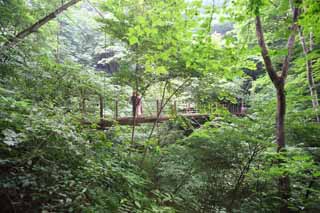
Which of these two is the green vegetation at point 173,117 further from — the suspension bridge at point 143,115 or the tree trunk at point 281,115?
the suspension bridge at point 143,115

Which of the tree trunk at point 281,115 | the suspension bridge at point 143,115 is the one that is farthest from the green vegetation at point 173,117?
the suspension bridge at point 143,115

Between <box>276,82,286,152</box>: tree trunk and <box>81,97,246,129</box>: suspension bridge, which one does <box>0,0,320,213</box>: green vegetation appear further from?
<box>81,97,246,129</box>: suspension bridge

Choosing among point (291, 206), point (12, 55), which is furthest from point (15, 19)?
point (291, 206)

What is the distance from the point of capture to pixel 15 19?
3990 mm

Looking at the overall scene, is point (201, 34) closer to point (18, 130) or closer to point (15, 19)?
point (18, 130)

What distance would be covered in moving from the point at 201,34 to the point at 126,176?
1.67 m

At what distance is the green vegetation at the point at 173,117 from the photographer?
1.75 m

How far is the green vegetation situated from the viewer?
1745 mm

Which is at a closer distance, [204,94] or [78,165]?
[78,165]

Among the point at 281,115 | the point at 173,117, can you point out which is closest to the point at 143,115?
the point at 173,117

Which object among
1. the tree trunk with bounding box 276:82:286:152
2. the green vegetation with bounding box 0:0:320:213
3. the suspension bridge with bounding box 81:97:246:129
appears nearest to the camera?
the green vegetation with bounding box 0:0:320:213

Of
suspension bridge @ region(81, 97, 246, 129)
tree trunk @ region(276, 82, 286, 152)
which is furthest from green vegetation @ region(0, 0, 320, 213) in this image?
suspension bridge @ region(81, 97, 246, 129)

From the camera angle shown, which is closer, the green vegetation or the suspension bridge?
the green vegetation

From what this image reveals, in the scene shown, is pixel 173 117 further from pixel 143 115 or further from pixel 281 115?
pixel 143 115
